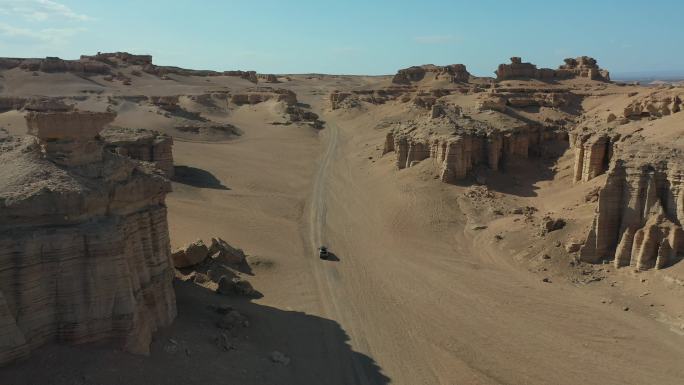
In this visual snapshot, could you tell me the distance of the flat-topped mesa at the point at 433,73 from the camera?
9425 cm

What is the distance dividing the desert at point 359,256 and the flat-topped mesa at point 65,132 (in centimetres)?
5

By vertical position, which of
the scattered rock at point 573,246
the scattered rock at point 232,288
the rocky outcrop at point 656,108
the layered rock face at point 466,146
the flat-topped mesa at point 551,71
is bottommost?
the scattered rock at point 232,288

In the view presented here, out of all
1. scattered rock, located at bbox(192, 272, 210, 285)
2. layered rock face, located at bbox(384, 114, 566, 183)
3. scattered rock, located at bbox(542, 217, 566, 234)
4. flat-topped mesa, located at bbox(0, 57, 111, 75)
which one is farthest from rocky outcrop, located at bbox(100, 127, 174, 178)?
flat-topped mesa, located at bbox(0, 57, 111, 75)

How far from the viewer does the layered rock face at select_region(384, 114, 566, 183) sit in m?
34.6

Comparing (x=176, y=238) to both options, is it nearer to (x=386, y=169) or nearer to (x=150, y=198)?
(x=150, y=198)

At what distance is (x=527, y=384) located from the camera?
1563 centimetres

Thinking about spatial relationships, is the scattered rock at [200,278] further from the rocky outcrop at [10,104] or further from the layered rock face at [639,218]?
the rocky outcrop at [10,104]

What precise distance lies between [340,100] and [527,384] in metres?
74.6

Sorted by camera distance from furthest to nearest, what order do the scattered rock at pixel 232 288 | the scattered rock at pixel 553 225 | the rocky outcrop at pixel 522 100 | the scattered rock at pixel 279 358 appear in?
the rocky outcrop at pixel 522 100 < the scattered rock at pixel 553 225 < the scattered rock at pixel 232 288 < the scattered rock at pixel 279 358

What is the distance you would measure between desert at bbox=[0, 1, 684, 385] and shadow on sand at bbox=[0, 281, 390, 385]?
61 millimetres

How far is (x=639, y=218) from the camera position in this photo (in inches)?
848

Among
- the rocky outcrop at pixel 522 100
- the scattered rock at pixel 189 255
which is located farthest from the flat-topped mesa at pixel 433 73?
the scattered rock at pixel 189 255

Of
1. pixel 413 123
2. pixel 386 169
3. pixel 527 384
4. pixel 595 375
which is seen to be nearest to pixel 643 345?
pixel 595 375

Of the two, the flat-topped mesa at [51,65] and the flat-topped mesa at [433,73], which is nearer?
the flat-topped mesa at [51,65]
